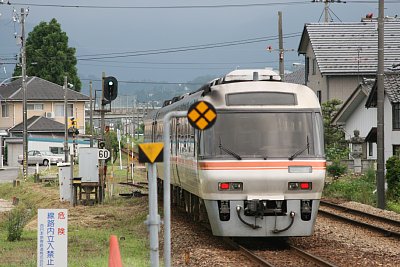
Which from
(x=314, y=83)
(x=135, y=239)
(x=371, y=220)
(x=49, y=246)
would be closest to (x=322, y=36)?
(x=314, y=83)

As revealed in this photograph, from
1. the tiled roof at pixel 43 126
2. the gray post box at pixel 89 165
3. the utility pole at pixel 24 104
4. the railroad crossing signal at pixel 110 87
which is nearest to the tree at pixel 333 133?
the utility pole at pixel 24 104

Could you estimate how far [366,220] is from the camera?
2203cm

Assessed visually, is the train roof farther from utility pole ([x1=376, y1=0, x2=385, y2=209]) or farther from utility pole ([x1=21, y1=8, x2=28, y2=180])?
utility pole ([x1=21, y1=8, x2=28, y2=180])

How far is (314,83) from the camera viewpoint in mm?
56906

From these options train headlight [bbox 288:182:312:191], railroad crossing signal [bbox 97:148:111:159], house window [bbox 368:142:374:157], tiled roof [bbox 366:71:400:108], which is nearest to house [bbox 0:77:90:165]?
house window [bbox 368:142:374:157]

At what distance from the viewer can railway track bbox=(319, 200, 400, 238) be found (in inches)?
746

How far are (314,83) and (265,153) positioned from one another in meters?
41.7

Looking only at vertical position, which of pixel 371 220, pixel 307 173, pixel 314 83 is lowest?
pixel 371 220

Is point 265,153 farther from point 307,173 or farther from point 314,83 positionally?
point 314,83

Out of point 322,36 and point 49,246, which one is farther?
point 322,36

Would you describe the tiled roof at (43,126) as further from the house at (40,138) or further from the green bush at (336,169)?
the green bush at (336,169)

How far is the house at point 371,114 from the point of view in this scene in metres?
38.9

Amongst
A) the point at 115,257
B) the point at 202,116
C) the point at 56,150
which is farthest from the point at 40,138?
the point at 202,116

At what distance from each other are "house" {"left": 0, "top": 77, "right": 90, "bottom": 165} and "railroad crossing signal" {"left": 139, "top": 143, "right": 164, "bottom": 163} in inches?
2755
